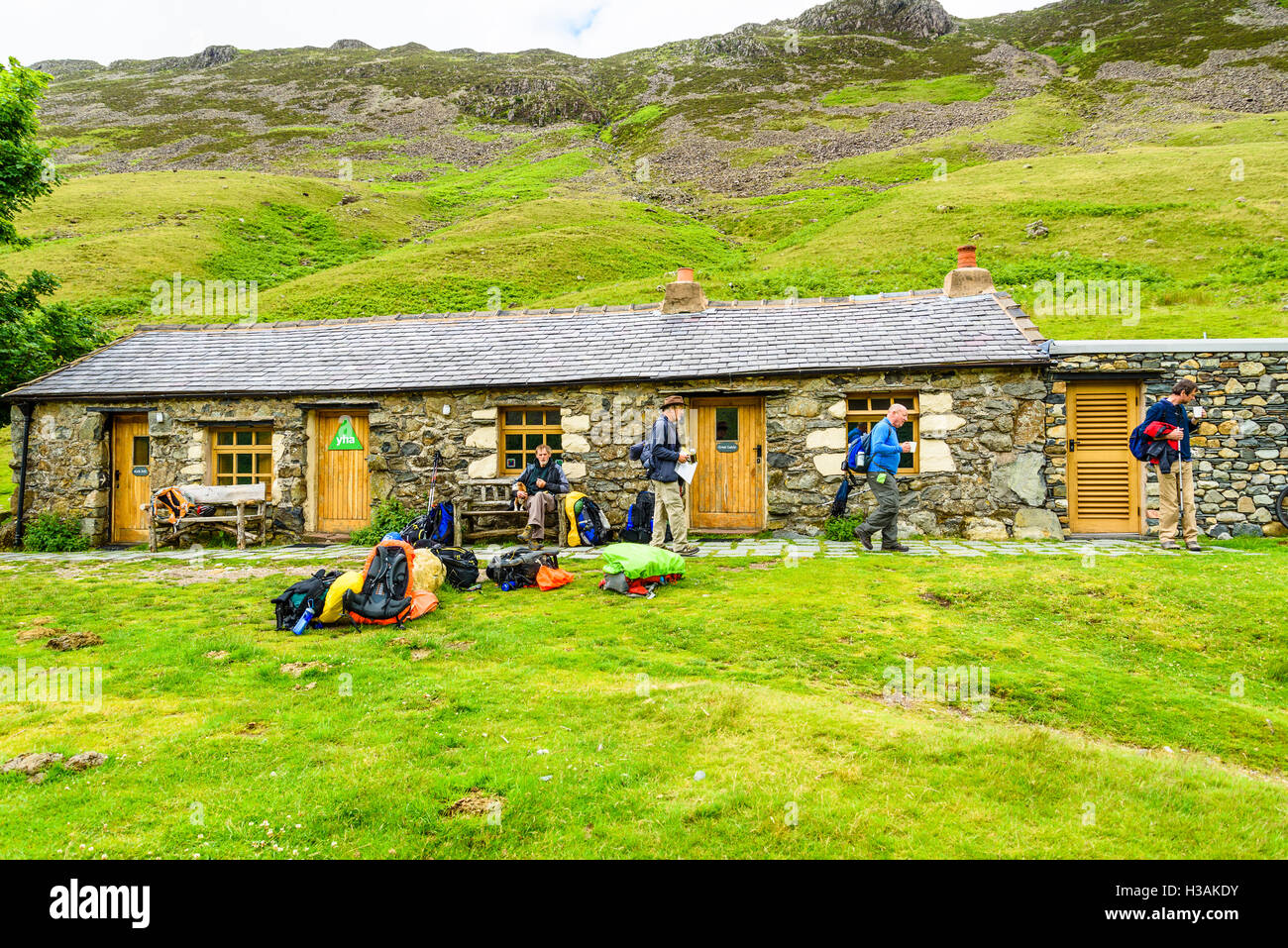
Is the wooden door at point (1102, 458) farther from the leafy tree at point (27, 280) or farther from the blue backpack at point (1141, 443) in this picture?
the leafy tree at point (27, 280)

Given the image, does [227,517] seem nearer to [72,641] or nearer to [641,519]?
[72,641]

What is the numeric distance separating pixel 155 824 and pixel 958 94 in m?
79.4

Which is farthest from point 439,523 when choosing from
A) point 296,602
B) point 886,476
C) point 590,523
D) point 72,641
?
point 886,476

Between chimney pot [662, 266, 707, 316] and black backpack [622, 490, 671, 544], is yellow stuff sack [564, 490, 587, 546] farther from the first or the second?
chimney pot [662, 266, 707, 316]

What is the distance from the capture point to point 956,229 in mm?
30188

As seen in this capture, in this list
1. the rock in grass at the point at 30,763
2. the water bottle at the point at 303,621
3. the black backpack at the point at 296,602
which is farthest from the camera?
the black backpack at the point at 296,602

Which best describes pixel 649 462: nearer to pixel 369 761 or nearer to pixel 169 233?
pixel 369 761

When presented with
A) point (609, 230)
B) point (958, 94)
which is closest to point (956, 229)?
point (609, 230)

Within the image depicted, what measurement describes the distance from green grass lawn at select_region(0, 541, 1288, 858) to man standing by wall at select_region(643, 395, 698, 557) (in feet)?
7.19

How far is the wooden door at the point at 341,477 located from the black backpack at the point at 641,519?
5574mm

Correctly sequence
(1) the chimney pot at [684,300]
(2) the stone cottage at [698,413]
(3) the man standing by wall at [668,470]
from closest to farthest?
(3) the man standing by wall at [668,470] < (2) the stone cottage at [698,413] < (1) the chimney pot at [684,300]

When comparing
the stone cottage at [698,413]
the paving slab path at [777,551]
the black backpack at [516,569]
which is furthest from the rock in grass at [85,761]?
the stone cottage at [698,413]

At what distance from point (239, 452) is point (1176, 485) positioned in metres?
16.8

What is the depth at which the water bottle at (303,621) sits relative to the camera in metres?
6.67
